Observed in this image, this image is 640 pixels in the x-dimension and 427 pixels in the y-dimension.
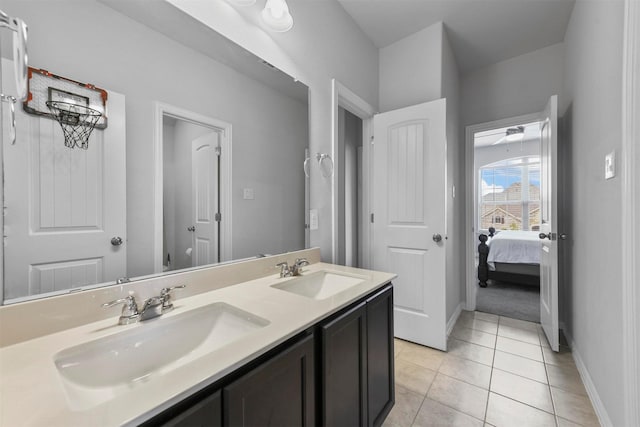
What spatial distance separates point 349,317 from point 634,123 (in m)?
1.35

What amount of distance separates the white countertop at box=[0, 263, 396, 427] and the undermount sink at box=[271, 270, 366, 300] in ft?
1.08

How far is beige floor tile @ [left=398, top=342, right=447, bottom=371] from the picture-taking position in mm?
1981

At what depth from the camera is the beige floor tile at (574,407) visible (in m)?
1.45

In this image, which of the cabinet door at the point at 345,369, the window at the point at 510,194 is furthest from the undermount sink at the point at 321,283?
the window at the point at 510,194

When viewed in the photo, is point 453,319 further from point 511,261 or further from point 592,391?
point 511,261

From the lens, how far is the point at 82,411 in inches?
18.2

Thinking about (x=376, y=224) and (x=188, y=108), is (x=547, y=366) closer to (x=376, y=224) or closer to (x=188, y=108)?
(x=376, y=224)

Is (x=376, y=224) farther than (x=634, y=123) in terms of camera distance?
Yes

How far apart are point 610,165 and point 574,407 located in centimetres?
138

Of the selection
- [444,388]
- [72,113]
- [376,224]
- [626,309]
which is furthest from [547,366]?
[72,113]

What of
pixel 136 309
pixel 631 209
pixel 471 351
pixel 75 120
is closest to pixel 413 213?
pixel 471 351

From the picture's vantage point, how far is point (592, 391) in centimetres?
159

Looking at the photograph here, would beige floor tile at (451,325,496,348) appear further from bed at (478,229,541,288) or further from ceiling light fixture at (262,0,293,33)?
ceiling light fixture at (262,0,293,33)

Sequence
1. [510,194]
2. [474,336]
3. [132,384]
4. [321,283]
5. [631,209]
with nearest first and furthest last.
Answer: [132,384]
[631,209]
[321,283]
[474,336]
[510,194]
